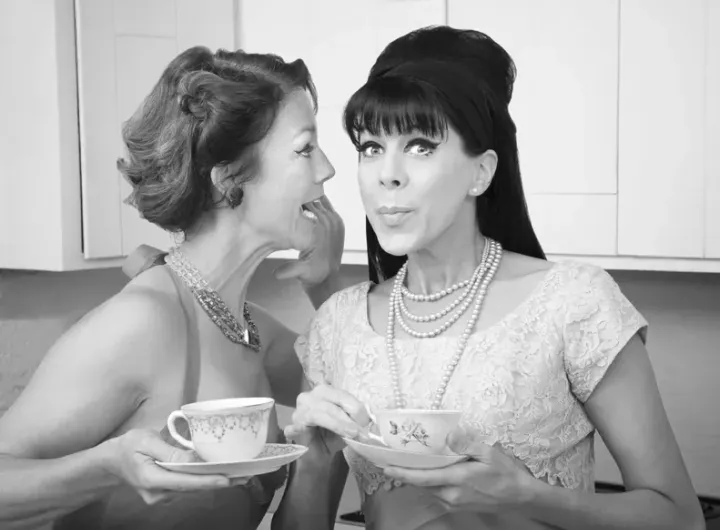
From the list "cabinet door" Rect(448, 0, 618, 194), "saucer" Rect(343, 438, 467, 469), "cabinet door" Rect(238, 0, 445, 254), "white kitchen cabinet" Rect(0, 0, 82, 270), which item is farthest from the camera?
"cabinet door" Rect(238, 0, 445, 254)

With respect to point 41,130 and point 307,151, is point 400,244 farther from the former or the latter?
point 41,130

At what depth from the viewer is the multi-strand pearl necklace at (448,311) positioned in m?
1.26

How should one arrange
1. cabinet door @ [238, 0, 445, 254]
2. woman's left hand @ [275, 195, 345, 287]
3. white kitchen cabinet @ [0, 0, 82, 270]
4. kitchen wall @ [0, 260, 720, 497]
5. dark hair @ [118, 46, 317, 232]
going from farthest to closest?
kitchen wall @ [0, 260, 720, 497] → cabinet door @ [238, 0, 445, 254] → white kitchen cabinet @ [0, 0, 82, 270] → woman's left hand @ [275, 195, 345, 287] → dark hair @ [118, 46, 317, 232]

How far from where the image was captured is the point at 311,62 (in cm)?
234

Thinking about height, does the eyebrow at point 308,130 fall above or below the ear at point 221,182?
above

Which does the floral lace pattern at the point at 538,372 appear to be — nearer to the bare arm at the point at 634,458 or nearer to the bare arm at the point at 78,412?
the bare arm at the point at 634,458

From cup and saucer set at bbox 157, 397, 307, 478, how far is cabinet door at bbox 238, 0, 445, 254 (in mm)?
1208

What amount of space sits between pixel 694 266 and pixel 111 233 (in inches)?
49.1

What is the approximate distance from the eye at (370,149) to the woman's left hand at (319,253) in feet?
0.99

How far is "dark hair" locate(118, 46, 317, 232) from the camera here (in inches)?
53.7

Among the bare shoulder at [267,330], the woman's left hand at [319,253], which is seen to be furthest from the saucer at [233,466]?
the woman's left hand at [319,253]

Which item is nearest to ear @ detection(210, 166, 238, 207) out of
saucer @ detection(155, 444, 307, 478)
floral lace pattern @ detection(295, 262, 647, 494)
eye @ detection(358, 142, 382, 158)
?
eye @ detection(358, 142, 382, 158)

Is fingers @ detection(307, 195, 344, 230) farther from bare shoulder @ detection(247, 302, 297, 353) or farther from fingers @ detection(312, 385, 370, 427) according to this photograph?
fingers @ detection(312, 385, 370, 427)

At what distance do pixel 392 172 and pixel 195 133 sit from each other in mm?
304
